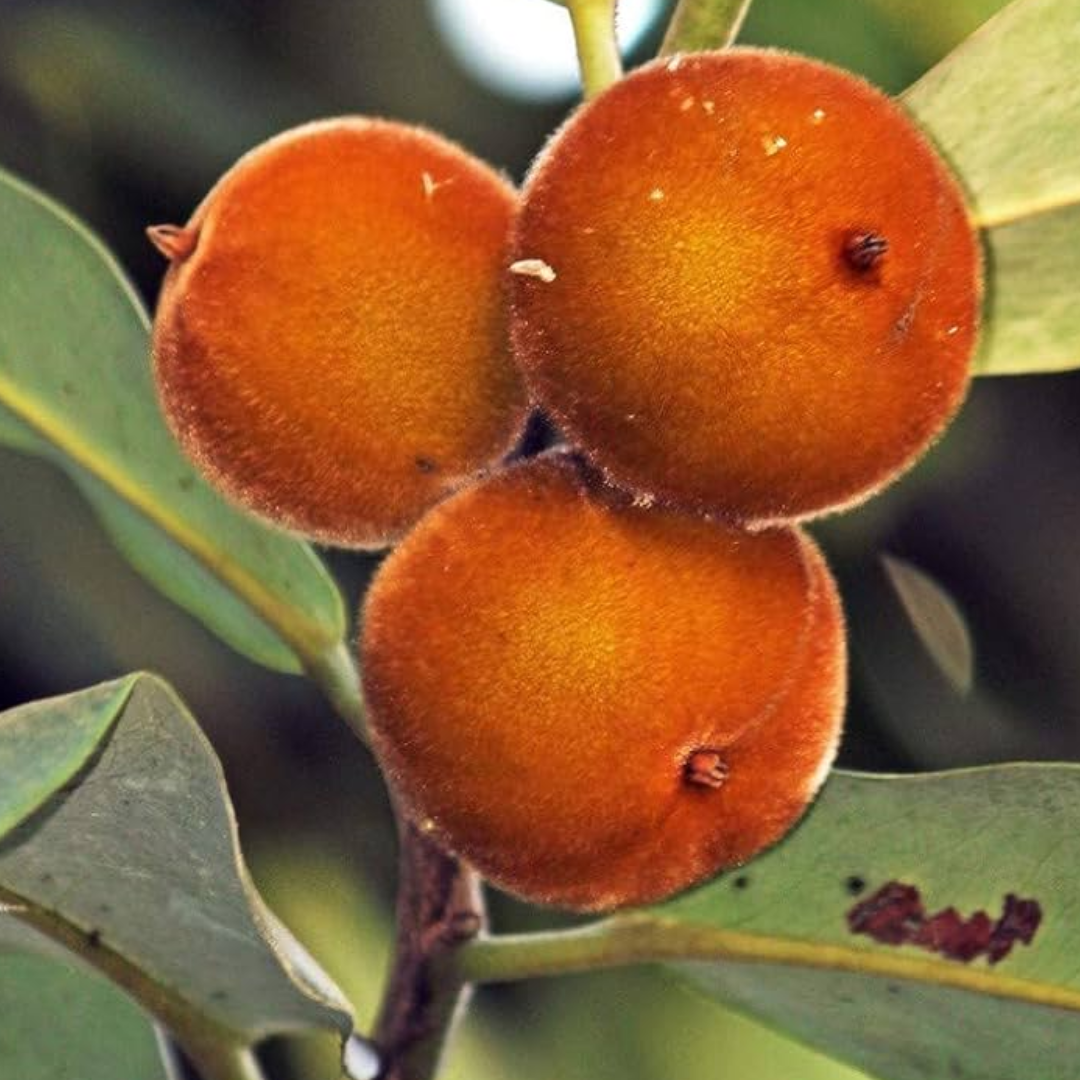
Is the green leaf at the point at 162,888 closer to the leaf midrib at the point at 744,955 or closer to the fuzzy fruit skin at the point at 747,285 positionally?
the leaf midrib at the point at 744,955

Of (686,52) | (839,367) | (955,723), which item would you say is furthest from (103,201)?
(839,367)

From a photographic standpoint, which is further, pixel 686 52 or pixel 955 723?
pixel 955 723

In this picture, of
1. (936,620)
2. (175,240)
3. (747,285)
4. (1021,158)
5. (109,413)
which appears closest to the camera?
(747,285)

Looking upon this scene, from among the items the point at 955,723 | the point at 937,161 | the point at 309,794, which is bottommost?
the point at 309,794

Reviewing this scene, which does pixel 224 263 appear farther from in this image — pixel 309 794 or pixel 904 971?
pixel 309 794

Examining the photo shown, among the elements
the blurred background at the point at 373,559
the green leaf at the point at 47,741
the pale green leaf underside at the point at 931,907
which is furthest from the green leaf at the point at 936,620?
the green leaf at the point at 47,741

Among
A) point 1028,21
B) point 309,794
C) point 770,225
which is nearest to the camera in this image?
point 770,225

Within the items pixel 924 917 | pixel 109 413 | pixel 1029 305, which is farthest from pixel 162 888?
pixel 1029 305

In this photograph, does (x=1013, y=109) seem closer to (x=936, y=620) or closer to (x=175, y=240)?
(x=175, y=240)
